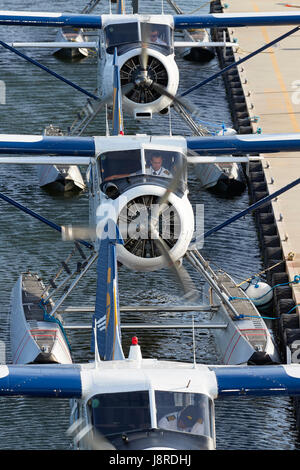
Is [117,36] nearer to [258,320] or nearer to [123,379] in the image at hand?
[258,320]

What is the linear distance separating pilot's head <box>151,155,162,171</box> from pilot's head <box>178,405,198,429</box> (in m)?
6.62

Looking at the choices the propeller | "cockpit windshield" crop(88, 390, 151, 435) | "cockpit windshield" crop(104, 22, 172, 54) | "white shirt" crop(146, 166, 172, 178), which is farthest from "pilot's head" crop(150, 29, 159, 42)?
"cockpit windshield" crop(88, 390, 151, 435)

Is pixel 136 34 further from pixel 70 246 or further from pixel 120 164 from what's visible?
pixel 120 164

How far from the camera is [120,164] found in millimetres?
20547

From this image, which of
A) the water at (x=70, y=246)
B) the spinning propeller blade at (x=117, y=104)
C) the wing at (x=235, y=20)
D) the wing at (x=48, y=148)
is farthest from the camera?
the wing at (x=235, y=20)

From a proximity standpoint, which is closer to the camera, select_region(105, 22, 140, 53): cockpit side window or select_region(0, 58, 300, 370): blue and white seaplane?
select_region(0, 58, 300, 370): blue and white seaplane

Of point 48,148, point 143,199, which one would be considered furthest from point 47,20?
point 143,199

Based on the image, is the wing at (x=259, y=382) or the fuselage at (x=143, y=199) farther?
the fuselage at (x=143, y=199)

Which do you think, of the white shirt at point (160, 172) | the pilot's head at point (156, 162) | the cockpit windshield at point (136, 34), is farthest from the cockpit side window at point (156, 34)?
the white shirt at point (160, 172)

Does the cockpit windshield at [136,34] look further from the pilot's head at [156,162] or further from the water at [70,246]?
the pilot's head at [156,162]

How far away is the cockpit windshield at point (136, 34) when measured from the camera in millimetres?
28062

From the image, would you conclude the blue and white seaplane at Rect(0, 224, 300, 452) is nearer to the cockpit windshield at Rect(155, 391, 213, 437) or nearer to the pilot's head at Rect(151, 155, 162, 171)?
the cockpit windshield at Rect(155, 391, 213, 437)

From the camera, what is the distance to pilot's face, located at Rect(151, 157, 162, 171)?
2030cm

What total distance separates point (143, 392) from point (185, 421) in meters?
0.66
